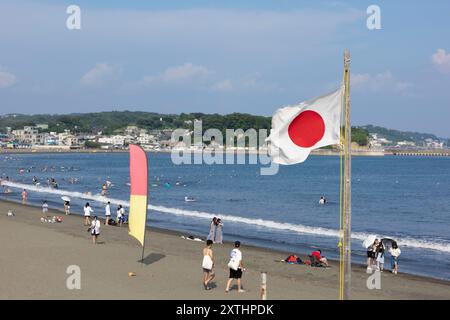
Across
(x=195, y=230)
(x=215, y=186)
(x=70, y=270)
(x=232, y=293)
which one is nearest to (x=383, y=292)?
(x=232, y=293)

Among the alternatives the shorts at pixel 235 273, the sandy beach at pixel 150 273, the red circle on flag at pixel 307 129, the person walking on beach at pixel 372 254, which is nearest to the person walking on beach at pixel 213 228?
the sandy beach at pixel 150 273

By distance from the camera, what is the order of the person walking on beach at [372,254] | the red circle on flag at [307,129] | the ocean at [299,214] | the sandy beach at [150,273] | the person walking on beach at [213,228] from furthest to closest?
the ocean at [299,214]
the person walking on beach at [213,228]
the person walking on beach at [372,254]
the sandy beach at [150,273]
the red circle on flag at [307,129]

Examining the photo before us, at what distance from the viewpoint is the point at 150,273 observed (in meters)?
18.9

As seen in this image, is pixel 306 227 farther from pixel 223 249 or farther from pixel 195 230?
pixel 223 249

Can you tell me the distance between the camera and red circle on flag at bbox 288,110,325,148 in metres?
9.86

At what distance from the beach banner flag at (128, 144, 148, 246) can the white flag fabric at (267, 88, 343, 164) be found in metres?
8.80

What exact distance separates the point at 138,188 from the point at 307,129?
9.87m

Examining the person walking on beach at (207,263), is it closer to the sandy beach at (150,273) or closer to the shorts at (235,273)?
the sandy beach at (150,273)

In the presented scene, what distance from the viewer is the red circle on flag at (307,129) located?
9.86 m

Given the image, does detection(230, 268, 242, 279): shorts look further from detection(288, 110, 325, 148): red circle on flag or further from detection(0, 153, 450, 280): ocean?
detection(0, 153, 450, 280): ocean

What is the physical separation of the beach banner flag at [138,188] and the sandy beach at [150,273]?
137 cm

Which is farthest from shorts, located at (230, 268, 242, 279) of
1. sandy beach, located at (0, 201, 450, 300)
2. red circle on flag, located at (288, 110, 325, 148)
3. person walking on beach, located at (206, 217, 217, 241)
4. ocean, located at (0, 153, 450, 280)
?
person walking on beach, located at (206, 217, 217, 241)
